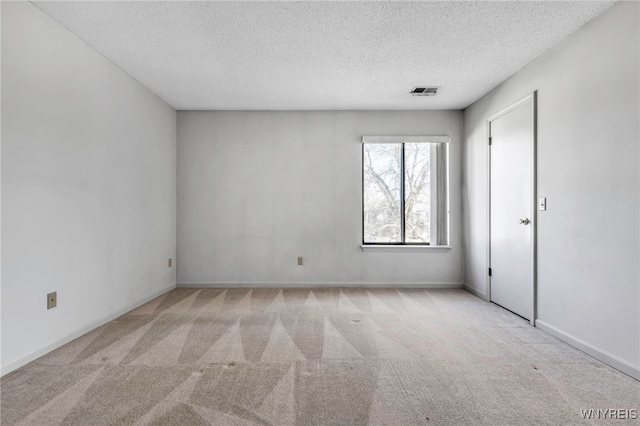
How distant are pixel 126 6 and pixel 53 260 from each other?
6.40 ft

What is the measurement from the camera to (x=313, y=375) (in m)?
2.09

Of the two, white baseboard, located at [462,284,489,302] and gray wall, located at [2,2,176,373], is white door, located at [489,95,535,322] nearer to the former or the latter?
white baseboard, located at [462,284,489,302]

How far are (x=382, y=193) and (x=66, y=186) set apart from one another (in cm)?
363

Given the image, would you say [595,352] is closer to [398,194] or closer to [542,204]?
[542,204]

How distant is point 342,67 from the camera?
10.5ft

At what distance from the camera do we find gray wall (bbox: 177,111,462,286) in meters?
4.63

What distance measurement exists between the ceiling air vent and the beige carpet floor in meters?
2.57

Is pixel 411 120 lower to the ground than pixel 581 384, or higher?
higher

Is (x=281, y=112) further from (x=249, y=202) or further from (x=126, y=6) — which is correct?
(x=126, y=6)

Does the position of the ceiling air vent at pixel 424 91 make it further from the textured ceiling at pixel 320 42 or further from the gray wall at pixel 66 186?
the gray wall at pixel 66 186

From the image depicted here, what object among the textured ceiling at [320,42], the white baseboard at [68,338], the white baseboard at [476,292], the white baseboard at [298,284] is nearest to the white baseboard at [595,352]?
the white baseboard at [476,292]

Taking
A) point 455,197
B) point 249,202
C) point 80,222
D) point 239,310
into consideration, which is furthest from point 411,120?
point 80,222

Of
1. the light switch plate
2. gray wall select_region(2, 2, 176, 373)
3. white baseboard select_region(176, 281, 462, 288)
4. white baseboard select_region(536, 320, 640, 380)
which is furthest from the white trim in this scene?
gray wall select_region(2, 2, 176, 373)

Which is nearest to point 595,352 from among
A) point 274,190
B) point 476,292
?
point 476,292
